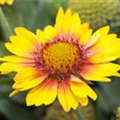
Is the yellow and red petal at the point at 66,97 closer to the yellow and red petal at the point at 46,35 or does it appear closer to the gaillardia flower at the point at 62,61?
the gaillardia flower at the point at 62,61

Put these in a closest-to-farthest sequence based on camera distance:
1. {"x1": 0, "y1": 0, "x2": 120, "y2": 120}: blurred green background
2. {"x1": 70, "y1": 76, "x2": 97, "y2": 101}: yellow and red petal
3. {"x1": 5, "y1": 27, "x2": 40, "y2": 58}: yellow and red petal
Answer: {"x1": 70, "y1": 76, "x2": 97, "y2": 101}: yellow and red petal → {"x1": 5, "y1": 27, "x2": 40, "y2": 58}: yellow and red petal → {"x1": 0, "y1": 0, "x2": 120, "y2": 120}: blurred green background

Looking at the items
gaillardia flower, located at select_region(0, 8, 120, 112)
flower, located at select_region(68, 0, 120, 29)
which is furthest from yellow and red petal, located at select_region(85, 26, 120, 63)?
flower, located at select_region(68, 0, 120, 29)

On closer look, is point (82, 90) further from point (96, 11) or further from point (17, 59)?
point (96, 11)

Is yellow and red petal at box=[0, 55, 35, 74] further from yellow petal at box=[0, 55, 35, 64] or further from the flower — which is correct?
the flower

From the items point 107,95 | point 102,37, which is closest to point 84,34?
point 102,37

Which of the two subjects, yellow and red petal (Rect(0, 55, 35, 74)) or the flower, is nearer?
yellow and red petal (Rect(0, 55, 35, 74))

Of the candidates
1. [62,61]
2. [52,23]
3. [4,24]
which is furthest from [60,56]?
[52,23]
